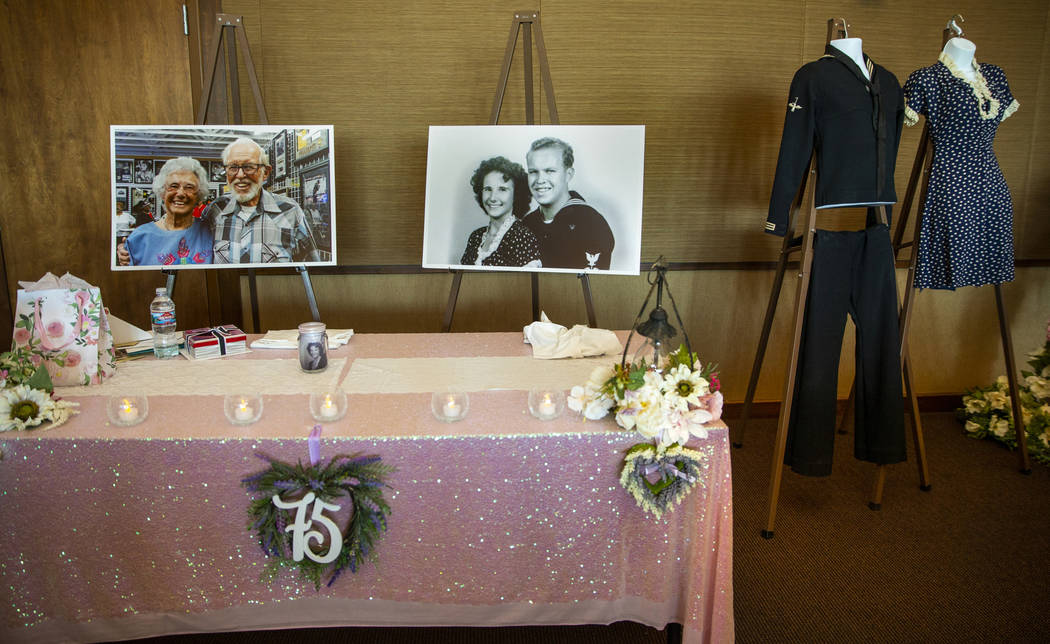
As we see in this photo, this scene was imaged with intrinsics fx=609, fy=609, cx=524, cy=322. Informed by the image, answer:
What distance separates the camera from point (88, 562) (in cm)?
135

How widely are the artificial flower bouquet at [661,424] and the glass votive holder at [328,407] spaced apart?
61 cm

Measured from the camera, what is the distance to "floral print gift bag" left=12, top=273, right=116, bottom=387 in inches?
61.2

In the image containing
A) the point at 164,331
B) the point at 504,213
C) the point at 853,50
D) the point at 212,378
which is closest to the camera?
the point at 212,378

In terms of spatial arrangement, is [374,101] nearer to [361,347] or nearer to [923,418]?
[361,347]

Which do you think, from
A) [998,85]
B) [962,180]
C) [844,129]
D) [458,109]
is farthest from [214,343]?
[998,85]

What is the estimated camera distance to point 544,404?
1416 millimetres

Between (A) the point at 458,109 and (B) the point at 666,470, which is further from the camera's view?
(A) the point at 458,109

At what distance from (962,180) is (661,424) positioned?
1686 mm

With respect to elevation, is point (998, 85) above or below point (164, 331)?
above

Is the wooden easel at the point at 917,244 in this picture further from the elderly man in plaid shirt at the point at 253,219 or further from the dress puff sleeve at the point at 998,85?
the elderly man in plaid shirt at the point at 253,219

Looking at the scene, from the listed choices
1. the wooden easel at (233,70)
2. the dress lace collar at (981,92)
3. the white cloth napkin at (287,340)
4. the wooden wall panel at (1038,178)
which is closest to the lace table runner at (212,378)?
the white cloth napkin at (287,340)

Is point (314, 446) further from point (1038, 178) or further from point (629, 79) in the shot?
point (1038, 178)

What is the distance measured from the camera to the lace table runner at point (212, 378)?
A: 5.24 feet

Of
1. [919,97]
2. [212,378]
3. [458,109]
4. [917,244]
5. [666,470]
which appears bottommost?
[666,470]
